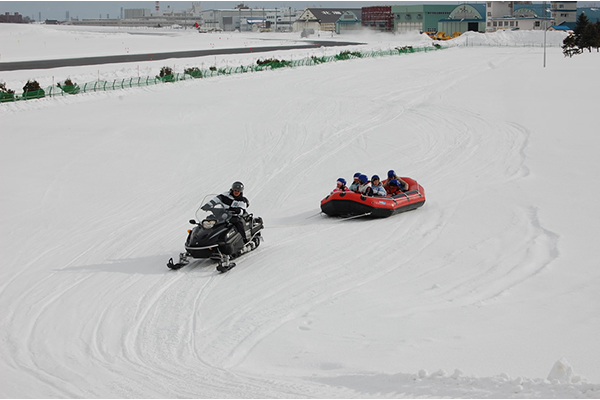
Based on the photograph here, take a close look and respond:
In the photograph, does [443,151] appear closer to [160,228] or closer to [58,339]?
[160,228]

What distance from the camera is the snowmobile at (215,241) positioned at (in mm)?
10617

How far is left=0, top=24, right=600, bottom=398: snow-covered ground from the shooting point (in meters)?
6.95

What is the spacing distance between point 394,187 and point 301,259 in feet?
14.3

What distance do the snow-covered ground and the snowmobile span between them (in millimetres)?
277

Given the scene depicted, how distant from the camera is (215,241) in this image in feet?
34.8

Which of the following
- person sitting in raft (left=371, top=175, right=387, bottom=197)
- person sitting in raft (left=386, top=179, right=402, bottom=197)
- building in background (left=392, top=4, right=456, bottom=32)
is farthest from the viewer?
building in background (left=392, top=4, right=456, bottom=32)

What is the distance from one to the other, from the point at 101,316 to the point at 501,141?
16.4 meters

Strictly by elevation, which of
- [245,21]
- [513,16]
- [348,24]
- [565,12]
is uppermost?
[245,21]

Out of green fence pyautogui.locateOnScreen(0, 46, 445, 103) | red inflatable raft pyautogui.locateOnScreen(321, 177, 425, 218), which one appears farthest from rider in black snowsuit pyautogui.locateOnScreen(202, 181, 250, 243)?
green fence pyautogui.locateOnScreen(0, 46, 445, 103)

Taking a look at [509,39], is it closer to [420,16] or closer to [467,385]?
[420,16]

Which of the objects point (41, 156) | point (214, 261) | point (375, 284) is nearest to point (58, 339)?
point (214, 261)

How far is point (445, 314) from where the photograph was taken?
8.34 meters

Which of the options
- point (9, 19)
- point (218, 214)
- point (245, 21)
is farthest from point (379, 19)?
point (218, 214)

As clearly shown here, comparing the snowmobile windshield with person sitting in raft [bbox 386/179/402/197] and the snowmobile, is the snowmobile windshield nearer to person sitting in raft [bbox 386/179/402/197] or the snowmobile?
the snowmobile
